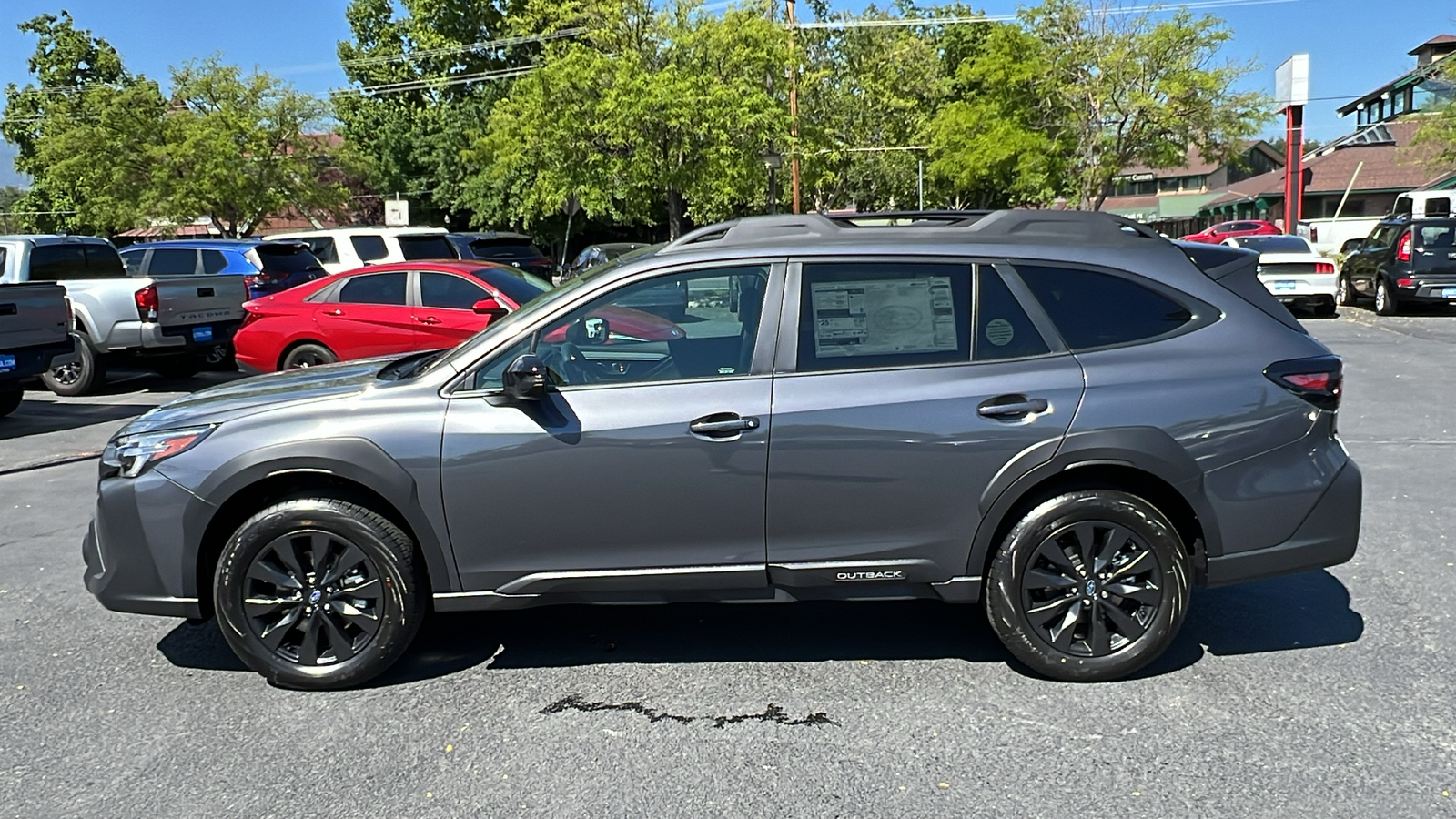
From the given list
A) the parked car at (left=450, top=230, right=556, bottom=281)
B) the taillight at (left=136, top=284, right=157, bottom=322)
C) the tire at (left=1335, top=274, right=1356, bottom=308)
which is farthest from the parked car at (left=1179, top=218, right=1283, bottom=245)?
the taillight at (left=136, top=284, right=157, bottom=322)

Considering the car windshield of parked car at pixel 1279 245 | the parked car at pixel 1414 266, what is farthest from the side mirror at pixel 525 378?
the parked car at pixel 1414 266

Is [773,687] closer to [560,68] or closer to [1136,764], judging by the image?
[1136,764]

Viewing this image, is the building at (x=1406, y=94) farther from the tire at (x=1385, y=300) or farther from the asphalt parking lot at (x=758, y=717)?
the asphalt parking lot at (x=758, y=717)

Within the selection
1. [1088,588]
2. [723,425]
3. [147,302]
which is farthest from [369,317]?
[1088,588]

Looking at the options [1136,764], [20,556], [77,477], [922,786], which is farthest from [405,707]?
[77,477]

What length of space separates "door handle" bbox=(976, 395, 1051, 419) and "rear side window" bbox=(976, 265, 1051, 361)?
0.60 ft

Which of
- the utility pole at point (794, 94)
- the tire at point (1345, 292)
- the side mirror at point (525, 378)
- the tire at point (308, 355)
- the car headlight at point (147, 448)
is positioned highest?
the utility pole at point (794, 94)

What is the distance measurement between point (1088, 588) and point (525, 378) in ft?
7.19

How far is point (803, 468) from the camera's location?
4.12m

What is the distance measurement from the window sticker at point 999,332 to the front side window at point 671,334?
85 cm

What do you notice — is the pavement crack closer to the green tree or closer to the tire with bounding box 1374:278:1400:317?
the tire with bounding box 1374:278:1400:317

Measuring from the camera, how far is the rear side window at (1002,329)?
13.9 feet

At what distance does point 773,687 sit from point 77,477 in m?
6.70

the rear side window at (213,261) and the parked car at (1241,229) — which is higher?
the rear side window at (213,261)
